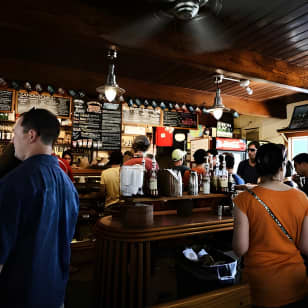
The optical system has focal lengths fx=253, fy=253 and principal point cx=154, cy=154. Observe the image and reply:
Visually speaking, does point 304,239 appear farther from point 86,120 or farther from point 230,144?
point 230,144

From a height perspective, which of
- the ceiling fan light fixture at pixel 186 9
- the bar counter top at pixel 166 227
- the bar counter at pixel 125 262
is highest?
the ceiling fan light fixture at pixel 186 9

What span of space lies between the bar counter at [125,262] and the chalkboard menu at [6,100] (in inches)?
170

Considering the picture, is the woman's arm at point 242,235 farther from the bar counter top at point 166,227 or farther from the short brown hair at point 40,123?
the short brown hair at point 40,123

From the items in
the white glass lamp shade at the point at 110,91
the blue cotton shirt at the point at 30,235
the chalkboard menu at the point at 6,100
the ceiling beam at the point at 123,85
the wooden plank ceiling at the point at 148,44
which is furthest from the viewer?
the chalkboard menu at the point at 6,100

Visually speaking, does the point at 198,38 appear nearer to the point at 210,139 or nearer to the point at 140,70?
→ the point at 140,70

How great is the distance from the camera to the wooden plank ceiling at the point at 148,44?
99.9 inches

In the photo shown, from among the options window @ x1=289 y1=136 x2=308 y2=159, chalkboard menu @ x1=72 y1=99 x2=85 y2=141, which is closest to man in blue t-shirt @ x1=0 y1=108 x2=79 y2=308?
chalkboard menu @ x1=72 y1=99 x2=85 y2=141

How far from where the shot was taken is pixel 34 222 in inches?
46.4

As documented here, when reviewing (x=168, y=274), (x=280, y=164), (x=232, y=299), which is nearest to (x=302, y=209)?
(x=280, y=164)

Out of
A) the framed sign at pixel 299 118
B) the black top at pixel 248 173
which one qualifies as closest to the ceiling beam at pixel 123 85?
the framed sign at pixel 299 118

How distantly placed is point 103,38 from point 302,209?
7.96ft

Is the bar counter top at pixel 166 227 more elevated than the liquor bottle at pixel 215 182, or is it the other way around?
the liquor bottle at pixel 215 182

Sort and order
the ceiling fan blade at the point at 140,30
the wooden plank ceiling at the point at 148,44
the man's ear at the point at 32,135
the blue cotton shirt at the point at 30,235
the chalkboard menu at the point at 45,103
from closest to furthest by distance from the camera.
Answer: the blue cotton shirt at the point at 30,235 < the man's ear at the point at 32,135 < the wooden plank ceiling at the point at 148,44 < the ceiling fan blade at the point at 140,30 < the chalkboard menu at the point at 45,103

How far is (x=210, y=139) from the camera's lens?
6.84m
